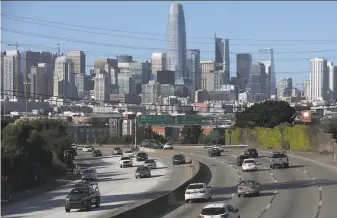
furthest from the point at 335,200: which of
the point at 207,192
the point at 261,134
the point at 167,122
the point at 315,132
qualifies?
the point at 167,122

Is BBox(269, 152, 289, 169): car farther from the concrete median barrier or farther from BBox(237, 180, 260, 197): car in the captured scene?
BBox(237, 180, 260, 197): car

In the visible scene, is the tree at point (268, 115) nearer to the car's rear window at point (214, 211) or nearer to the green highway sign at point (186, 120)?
the green highway sign at point (186, 120)

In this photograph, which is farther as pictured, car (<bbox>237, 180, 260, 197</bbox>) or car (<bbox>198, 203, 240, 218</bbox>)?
car (<bbox>237, 180, 260, 197</bbox>)

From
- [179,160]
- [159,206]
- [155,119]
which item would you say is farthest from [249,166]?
[155,119]

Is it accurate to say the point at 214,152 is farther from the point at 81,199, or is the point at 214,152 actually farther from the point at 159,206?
the point at 159,206

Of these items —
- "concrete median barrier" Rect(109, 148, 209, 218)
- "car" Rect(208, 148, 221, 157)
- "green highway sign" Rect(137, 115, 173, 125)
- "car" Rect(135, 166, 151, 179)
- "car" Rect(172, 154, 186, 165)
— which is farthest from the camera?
"green highway sign" Rect(137, 115, 173, 125)

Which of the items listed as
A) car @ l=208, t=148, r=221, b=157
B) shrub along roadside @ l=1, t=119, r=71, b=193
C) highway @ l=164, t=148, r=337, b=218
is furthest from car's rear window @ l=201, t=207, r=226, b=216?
car @ l=208, t=148, r=221, b=157
